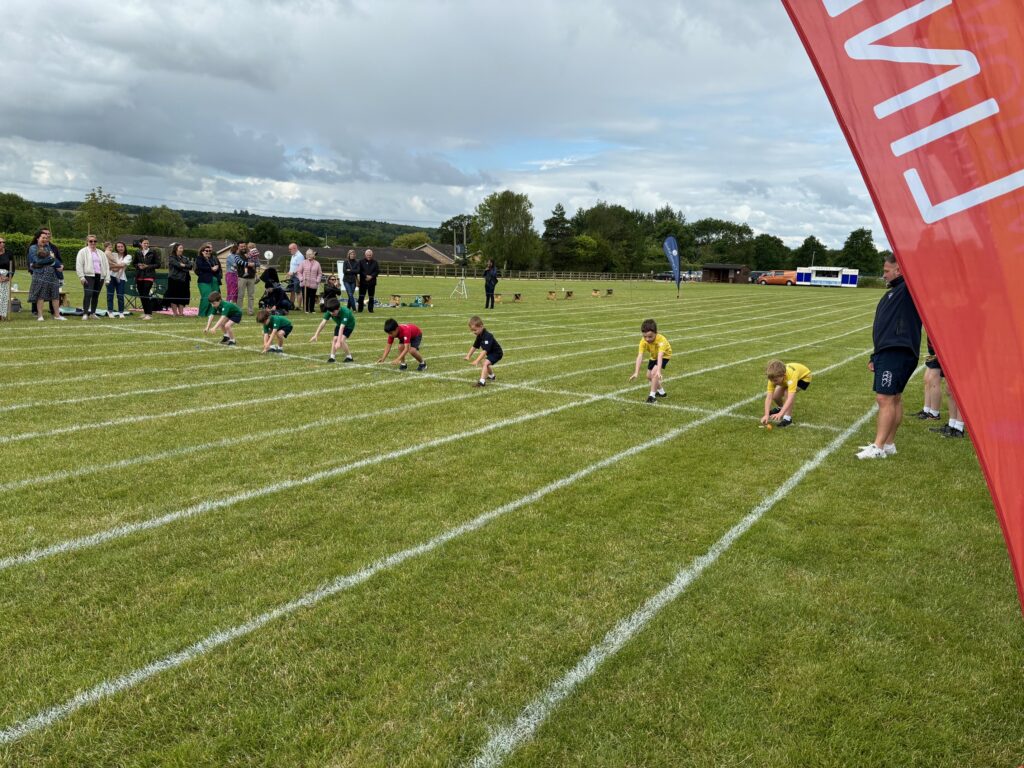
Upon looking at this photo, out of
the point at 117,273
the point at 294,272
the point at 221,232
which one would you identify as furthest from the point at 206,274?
the point at 221,232

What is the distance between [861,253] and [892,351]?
417 ft

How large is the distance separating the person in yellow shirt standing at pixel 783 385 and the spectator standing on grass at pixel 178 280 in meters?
15.2

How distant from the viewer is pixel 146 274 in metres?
16.5

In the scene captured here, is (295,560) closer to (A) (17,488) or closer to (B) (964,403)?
(A) (17,488)

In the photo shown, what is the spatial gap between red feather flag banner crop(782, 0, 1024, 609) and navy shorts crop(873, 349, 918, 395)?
5479mm

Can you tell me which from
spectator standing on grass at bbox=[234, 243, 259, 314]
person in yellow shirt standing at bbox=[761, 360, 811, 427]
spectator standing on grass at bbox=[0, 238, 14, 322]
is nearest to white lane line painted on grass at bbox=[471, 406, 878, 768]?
person in yellow shirt standing at bbox=[761, 360, 811, 427]

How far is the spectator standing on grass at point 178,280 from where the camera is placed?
16875 millimetres

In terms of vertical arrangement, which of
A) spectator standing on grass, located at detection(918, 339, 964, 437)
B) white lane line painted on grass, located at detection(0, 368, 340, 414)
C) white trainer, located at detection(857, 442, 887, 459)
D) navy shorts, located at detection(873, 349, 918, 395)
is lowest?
white lane line painted on grass, located at detection(0, 368, 340, 414)

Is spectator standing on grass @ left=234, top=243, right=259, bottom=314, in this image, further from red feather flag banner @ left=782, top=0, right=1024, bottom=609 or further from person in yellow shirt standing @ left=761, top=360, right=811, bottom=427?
red feather flag banner @ left=782, top=0, right=1024, bottom=609

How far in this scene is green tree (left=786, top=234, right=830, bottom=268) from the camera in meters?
127

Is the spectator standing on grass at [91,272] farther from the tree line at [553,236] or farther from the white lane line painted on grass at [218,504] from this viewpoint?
the tree line at [553,236]

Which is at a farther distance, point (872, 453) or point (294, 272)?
point (294, 272)

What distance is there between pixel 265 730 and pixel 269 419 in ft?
17.1

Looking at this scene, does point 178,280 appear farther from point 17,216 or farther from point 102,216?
point 17,216
